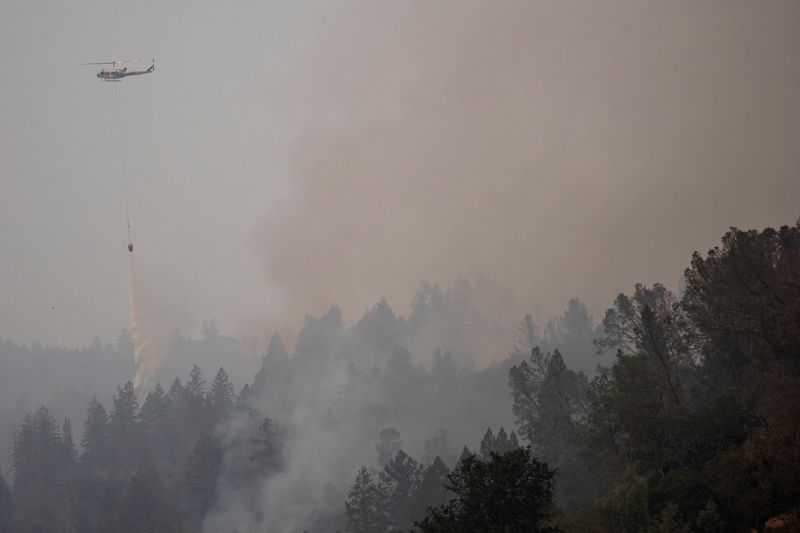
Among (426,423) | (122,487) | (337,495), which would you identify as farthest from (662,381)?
(122,487)

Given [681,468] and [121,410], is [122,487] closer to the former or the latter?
[121,410]

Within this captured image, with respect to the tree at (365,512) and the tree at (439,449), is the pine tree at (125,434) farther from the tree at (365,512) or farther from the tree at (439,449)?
the tree at (365,512)

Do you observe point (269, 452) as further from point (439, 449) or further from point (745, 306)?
point (745, 306)

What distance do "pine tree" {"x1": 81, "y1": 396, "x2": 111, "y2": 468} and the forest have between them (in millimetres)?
343

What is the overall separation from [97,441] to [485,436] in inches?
3821

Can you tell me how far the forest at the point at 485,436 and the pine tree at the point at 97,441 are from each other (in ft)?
1.13

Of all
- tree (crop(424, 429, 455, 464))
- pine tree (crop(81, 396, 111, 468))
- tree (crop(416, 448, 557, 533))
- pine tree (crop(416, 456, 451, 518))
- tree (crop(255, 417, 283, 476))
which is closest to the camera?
tree (crop(416, 448, 557, 533))

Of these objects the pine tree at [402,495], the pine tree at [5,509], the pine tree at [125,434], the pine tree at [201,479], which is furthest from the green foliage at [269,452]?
the pine tree at [5,509]

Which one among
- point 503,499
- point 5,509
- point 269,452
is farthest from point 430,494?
point 5,509

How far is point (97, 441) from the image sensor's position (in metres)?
142

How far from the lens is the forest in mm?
39113

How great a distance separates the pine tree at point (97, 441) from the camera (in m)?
140

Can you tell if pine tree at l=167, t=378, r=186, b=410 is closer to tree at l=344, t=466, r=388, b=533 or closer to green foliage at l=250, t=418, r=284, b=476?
green foliage at l=250, t=418, r=284, b=476

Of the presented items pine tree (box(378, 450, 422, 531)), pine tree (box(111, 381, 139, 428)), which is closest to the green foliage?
pine tree (box(378, 450, 422, 531))
